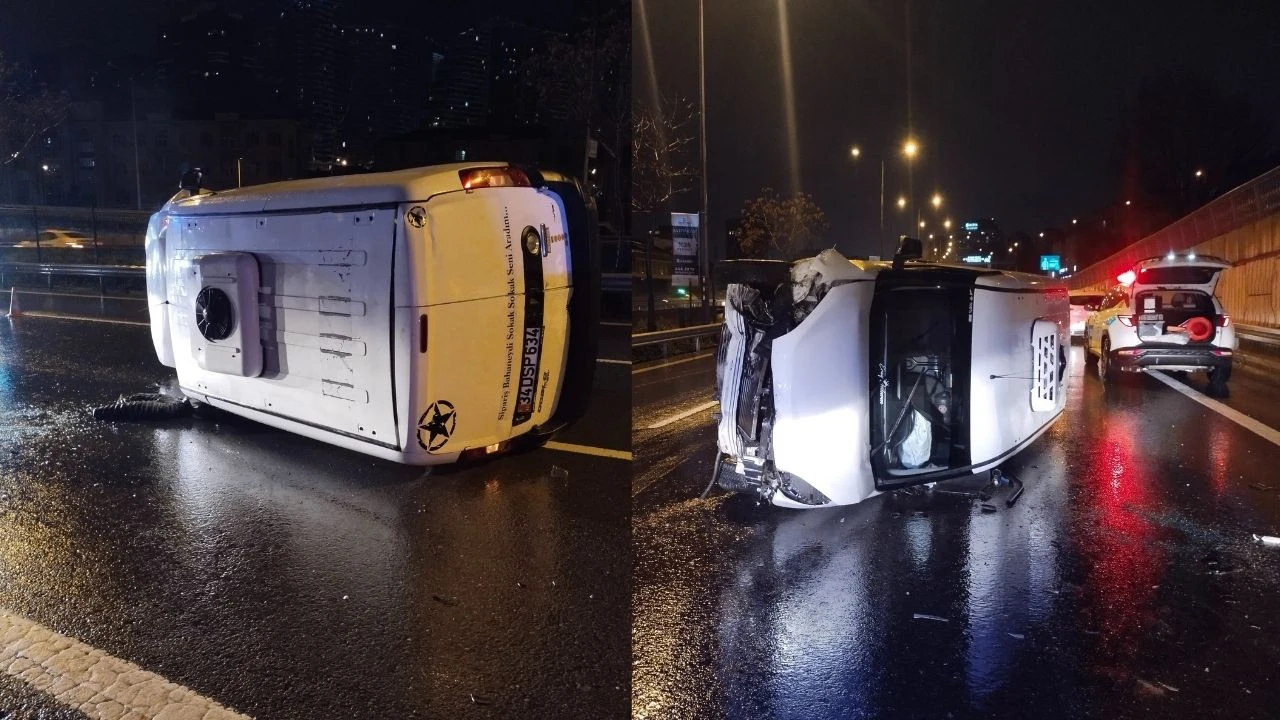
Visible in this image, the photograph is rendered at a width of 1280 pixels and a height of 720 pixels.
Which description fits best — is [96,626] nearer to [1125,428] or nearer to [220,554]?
[220,554]

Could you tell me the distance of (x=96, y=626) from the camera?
3.48 m

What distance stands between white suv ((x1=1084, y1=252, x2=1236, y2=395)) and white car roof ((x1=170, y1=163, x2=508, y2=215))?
10.2 metres

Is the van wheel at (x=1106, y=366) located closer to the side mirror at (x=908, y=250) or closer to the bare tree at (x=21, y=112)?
the side mirror at (x=908, y=250)

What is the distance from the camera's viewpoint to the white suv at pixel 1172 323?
36.4 feet

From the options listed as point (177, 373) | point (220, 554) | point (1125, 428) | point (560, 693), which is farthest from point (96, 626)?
point (1125, 428)

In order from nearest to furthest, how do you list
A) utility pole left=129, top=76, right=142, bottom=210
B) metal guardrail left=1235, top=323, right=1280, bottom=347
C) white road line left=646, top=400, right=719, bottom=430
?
utility pole left=129, top=76, right=142, bottom=210 → white road line left=646, top=400, right=719, bottom=430 → metal guardrail left=1235, top=323, right=1280, bottom=347

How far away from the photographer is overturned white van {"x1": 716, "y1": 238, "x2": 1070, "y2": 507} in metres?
4.70

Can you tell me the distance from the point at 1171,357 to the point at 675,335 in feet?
23.7

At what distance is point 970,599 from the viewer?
12.7 ft

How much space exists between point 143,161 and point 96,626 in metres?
4.68

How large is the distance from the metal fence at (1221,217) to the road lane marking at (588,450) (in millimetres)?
22126

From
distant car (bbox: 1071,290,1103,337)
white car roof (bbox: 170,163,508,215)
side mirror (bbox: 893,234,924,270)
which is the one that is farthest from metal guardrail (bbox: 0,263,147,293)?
distant car (bbox: 1071,290,1103,337)

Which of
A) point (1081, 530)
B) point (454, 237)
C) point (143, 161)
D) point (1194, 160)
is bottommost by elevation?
point (1081, 530)

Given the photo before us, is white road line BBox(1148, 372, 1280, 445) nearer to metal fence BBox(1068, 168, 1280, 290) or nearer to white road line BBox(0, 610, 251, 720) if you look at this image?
white road line BBox(0, 610, 251, 720)
